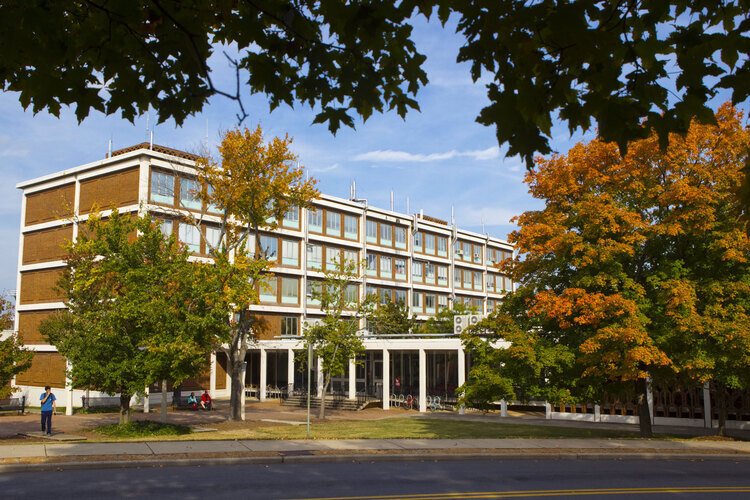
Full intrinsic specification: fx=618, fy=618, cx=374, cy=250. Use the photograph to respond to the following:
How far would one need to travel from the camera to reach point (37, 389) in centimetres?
4384

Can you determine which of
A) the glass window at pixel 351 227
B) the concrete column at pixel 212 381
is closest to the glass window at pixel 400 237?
the glass window at pixel 351 227

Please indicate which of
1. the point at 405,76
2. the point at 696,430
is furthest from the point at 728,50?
the point at 696,430

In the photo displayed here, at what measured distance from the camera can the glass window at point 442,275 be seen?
70219 mm

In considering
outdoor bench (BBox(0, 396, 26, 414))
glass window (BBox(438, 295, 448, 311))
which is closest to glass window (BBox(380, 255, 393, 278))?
glass window (BBox(438, 295, 448, 311))

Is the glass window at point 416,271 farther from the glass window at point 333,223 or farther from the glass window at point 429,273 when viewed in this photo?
the glass window at point 333,223

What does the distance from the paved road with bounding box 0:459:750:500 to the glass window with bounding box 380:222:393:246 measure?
48.0 meters

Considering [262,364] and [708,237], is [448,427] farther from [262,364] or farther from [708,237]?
[262,364]

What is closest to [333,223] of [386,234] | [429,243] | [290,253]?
[290,253]

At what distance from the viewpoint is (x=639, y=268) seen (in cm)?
1933

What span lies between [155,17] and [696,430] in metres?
25.8

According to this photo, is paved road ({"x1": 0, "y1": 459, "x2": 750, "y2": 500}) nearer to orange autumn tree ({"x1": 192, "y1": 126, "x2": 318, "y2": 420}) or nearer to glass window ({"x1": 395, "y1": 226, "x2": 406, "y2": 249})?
orange autumn tree ({"x1": 192, "y1": 126, "x2": 318, "y2": 420})

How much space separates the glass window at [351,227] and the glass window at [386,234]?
3616mm

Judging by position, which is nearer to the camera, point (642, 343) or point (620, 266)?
point (642, 343)

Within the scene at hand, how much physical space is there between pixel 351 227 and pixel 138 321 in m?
38.8
